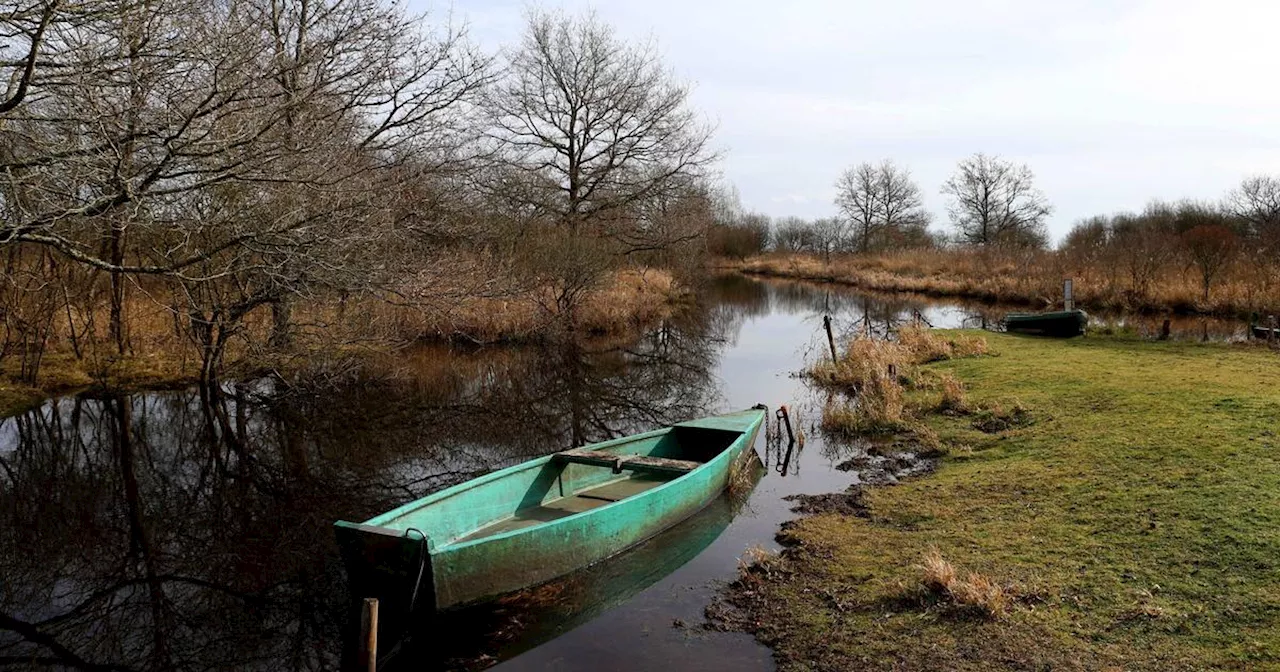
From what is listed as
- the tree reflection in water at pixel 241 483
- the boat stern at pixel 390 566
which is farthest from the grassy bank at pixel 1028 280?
the boat stern at pixel 390 566

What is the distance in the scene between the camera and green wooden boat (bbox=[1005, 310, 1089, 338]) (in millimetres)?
16844

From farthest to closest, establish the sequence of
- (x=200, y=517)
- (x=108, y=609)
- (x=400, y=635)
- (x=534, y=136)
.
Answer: (x=534, y=136) < (x=200, y=517) < (x=108, y=609) < (x=400, y=635)

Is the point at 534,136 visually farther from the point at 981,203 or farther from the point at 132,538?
the point at 981,203

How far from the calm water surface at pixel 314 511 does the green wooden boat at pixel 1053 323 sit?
551 centimetres

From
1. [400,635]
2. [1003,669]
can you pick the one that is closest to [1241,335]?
[1003,669]

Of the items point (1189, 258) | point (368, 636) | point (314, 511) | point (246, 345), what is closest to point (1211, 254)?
point (1189, 258)

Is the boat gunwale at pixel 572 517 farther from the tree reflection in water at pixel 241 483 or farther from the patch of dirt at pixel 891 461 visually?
the patch of dirt at pixel 891 461

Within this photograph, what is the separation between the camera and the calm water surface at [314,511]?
5.23 meters

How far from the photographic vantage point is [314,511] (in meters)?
7.88

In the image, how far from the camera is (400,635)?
206 inches

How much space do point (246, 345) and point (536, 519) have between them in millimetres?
9140

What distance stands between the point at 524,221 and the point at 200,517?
15.4 meters

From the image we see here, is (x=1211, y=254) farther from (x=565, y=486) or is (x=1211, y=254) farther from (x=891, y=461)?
(x=565, y=486)

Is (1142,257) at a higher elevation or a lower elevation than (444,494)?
higher
